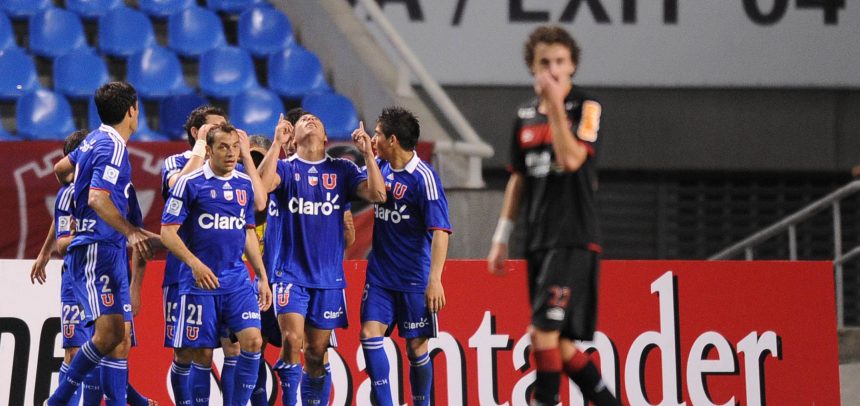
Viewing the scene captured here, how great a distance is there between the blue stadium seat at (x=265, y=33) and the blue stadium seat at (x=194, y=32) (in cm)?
25

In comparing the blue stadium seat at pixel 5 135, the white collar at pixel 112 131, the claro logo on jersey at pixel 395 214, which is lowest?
the claro logo on jersey at pixel 395 214

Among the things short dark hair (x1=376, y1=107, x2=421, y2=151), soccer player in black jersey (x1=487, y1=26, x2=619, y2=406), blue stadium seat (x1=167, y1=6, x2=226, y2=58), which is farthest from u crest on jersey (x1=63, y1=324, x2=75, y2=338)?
blue stadium seat (x1=167, y1=6, x2=226, y2=58)

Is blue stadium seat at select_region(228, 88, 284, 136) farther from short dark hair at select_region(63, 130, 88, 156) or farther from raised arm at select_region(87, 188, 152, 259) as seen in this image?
raised arm at select_region(87, 188, 152, 259)

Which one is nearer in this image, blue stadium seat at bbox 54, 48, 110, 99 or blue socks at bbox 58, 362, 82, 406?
blue socks at bbox 58, 362, 82, 406

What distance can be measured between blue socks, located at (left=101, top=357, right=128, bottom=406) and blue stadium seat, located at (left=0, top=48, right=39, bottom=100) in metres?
5.00

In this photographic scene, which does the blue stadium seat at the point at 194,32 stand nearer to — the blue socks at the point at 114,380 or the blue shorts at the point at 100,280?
the blue shorts at the point at 100,280

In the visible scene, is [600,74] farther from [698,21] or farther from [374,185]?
[374,185]

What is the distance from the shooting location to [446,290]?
8.40m

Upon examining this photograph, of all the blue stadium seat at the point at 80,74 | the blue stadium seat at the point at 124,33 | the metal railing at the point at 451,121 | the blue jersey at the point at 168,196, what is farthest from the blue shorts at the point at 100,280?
the blue stadium seat at the point at 124,33

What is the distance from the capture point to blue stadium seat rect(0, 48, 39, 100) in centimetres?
1134

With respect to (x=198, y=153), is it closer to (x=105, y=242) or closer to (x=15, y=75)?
(x=105, y=242)

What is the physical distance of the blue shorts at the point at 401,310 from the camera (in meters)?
7.18

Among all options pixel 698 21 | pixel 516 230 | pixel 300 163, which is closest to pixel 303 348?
pixel 300 163

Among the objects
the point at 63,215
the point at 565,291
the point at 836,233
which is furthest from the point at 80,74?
the point at 565,291
